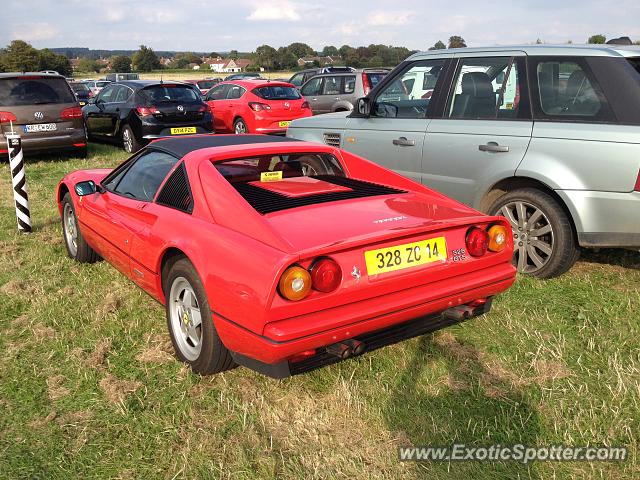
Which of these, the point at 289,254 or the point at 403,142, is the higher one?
the point at 403,142

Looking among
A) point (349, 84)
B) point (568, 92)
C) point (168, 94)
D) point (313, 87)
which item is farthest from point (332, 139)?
point (313, 87)

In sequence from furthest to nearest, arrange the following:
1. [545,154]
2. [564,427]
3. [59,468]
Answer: [545,154] → [564,427] → [59,468]

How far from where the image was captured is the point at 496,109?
5035 millimetres

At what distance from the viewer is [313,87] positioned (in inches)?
646

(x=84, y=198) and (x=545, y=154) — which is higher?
(x=545, y=154)

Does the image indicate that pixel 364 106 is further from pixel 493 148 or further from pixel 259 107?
pixel 259 107

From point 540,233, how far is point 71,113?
9183mm

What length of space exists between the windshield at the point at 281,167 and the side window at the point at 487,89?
5.23 feet

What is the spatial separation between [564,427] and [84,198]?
4025mm

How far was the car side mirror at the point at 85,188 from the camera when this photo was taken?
14.7 ft

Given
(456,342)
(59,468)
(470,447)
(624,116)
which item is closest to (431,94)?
(624,116)

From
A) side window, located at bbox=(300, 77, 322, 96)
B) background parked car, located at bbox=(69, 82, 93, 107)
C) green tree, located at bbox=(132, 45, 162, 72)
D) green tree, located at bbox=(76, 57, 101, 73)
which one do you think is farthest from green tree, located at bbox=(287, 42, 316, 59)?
side window, located at bbox=(300, 77, 322, 96)

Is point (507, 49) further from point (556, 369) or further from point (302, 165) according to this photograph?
point (556, 369)

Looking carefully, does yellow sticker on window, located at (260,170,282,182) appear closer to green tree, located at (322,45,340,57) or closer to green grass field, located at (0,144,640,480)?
green grass field, located at (0,144,640,480)
